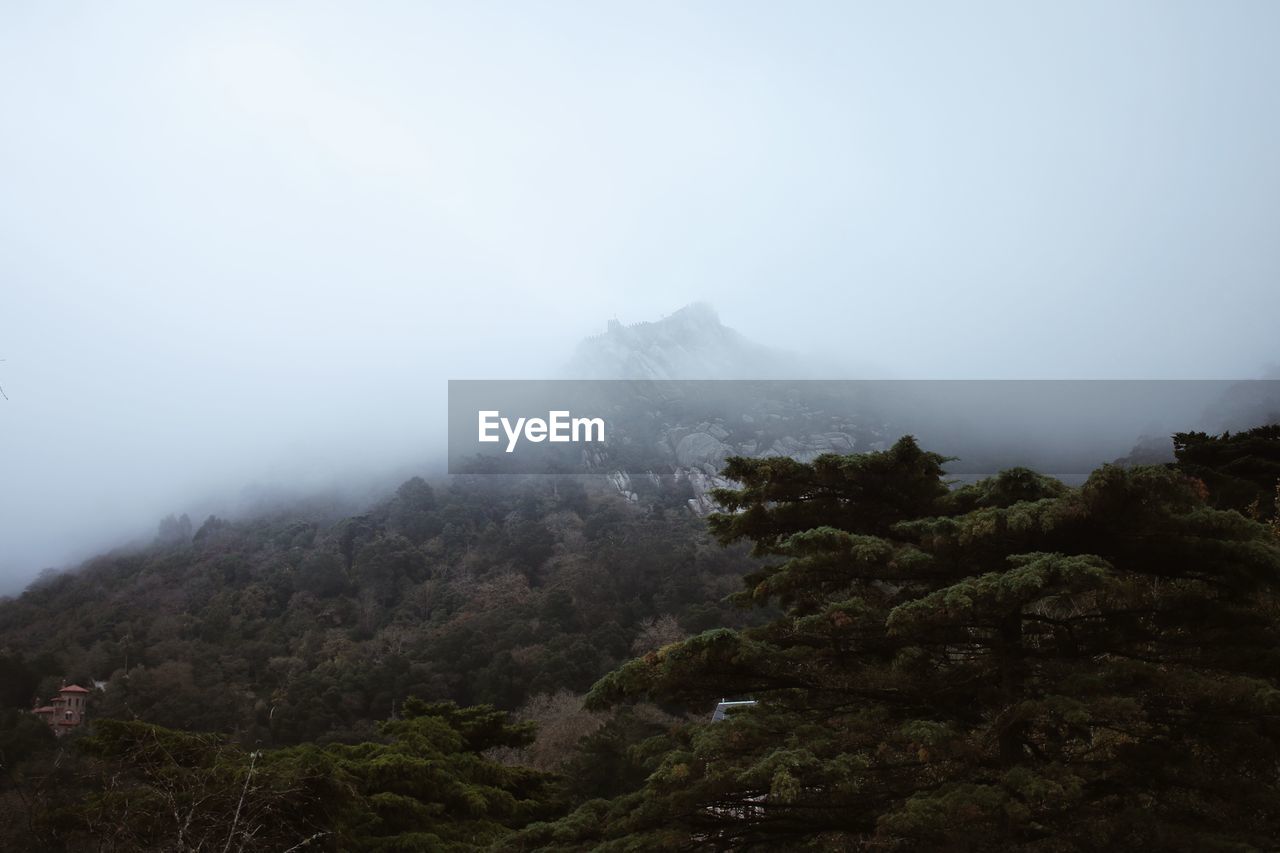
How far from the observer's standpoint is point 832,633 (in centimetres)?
811

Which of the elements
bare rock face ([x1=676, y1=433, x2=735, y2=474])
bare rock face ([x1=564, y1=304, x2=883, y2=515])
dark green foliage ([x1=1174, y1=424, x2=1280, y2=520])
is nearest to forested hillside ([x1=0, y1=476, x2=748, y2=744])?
bare rock face ([x1=564, y1=304, x2=883, y2=515])

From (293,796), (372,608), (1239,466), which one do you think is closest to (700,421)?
(372,608)

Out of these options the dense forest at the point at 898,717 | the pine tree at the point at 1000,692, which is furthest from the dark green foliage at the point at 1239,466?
the pine tree at the point at 1000,692

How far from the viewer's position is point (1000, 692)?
7426 mm

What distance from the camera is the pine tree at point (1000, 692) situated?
20.9 ft

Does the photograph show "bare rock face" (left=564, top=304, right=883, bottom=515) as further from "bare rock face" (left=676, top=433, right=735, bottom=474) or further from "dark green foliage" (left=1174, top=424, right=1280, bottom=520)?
"dark green foliage" (left=1174, top=424, right=1280, bottom=520)

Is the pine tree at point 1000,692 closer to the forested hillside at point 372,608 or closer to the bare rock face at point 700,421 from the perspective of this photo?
the forested hillside at point 372,608

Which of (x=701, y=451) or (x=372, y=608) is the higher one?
(x=701, y=451)

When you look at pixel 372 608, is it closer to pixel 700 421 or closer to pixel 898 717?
pixel 700 421

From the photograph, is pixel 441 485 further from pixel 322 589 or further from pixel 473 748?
pixel 473 748


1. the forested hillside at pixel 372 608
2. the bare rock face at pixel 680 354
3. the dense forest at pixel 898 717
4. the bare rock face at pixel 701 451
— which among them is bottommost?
the forested hillside at pixel 372 608

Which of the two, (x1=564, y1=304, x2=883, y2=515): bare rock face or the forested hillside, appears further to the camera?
(x1=564, y1=304, x2=883, y2=515): bare rock face

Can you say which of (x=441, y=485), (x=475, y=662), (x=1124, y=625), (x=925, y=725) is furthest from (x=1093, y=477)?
(x=441, y=485)

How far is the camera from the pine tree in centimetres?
637
